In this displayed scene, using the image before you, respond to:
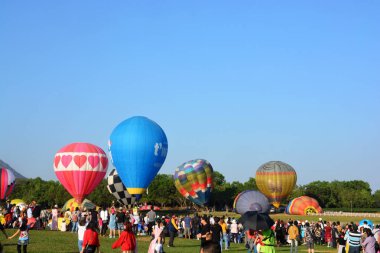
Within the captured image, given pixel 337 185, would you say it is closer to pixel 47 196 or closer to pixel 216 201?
pixel 216 201

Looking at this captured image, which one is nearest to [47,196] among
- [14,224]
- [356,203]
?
[356,203]

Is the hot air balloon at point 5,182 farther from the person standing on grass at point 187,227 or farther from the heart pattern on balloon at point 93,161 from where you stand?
the person standing on grass at point 187,227

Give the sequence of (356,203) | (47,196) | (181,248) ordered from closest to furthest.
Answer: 1. (181,248)
2. (47,196)
3. (356,203)

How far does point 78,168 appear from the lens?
174 ft

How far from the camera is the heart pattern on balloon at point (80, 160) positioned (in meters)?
53.2

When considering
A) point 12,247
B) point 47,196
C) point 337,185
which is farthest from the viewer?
point 337,185

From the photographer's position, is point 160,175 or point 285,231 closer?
point 285,231

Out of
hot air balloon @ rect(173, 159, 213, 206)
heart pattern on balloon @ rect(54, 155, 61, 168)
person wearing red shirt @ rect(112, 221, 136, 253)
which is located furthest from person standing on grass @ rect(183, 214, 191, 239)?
hot air balloon @ rect(173, 159, 213, 206)

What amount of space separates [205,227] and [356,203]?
13459 centimetres

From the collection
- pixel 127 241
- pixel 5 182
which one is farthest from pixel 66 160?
pixel 127 241

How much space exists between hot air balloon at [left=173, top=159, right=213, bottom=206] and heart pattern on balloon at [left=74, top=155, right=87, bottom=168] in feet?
68.0

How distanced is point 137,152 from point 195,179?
68.3 ft

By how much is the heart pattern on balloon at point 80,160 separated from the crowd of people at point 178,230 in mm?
11982

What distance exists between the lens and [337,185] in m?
156
